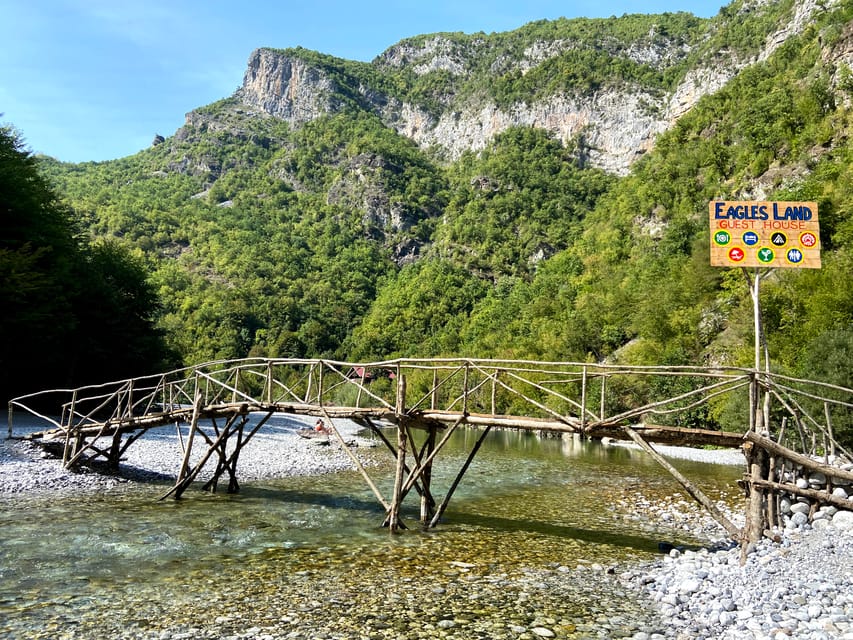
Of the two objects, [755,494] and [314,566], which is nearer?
[314,566]

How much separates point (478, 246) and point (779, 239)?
140 m

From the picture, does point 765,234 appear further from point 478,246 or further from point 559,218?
point 559,218

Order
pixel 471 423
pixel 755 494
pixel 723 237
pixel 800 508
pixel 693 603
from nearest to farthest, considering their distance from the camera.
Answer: pixel 693 603
pixel 755 494
pixel 800 508
pixel 471 423
pixel 723 237

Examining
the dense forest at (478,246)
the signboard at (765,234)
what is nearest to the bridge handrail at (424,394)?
the signboard at (765,234)

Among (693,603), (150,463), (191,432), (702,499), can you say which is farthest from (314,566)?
(150,463)

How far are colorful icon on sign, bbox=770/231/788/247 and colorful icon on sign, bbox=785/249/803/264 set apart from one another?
292mm

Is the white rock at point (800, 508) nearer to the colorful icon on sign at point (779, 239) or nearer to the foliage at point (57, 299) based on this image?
the colorful icon on sign at point (779, 239)

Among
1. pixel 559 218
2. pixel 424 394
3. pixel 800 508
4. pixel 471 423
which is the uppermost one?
pixel 559 218

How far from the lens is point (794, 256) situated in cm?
1480

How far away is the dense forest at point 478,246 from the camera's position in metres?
36.3

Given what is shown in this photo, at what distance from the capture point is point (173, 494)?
16.8 meters

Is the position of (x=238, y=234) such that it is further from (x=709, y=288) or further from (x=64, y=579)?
(x=64, y=579)

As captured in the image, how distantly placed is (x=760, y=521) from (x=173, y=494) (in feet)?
50.1

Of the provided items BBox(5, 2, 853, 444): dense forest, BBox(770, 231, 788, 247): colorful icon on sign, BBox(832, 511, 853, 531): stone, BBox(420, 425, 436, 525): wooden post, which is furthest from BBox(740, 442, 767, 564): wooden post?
BBox(5, 2, 853, 444): dense forest
